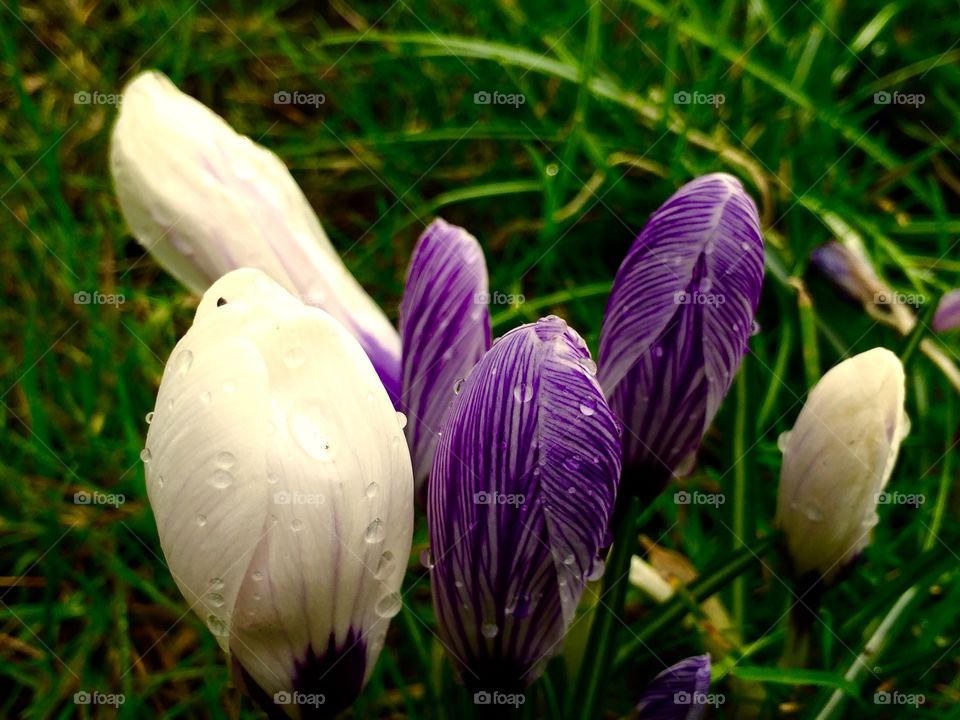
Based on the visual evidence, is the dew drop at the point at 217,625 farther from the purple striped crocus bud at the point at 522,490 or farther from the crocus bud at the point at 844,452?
the crocus bud at the point at 844,452

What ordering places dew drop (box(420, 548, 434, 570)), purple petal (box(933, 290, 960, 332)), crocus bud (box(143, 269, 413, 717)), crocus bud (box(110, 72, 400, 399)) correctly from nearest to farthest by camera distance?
crocus bud (box(143, 269, 413, 717))
dew drop (box(420, 548, 434, 570))
crocus bud (box(110, 72, 400, 399))
purple petal (box(933, 290, 960, 332))

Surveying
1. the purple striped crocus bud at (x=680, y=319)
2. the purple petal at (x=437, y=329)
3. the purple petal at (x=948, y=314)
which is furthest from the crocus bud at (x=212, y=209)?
the purple petal at (x=948, y=314)

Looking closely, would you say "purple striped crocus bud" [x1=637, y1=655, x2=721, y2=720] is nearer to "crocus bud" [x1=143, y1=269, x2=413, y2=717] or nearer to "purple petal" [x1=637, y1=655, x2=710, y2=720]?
"purple petal" [x1=637, y1=655, x2=710, y2=720]

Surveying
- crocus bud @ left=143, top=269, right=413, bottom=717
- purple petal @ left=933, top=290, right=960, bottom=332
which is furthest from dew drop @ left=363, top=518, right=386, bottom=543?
purple petal @ left=933, top=290, right=960, bottom=332

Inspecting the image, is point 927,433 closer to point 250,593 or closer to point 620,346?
point 620,346

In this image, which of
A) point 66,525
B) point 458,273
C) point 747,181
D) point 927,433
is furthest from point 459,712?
point 747,181

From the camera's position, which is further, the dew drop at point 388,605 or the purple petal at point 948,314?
the purple petal at point 948,314
